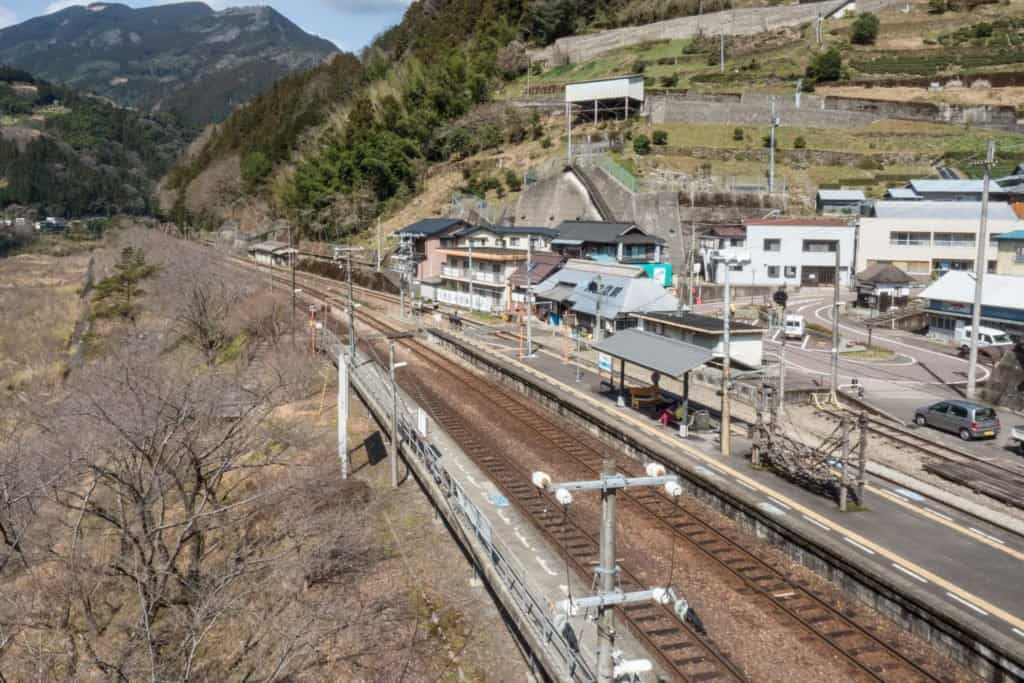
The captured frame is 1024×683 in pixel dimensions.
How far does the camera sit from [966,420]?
1978cm

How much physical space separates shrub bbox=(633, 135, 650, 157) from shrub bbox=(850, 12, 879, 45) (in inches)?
1412

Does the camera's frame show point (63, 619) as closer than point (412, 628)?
No

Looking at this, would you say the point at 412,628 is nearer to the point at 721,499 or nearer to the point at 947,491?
the point at 721,499

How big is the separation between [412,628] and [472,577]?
56.3 inches

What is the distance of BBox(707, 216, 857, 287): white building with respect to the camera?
1764 inches

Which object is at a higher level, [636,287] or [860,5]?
[860,5]

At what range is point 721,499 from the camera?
50.1 feet

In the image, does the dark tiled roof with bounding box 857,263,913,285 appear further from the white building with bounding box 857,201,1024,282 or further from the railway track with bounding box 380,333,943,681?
the railway track with bounding box 380,333,943,681

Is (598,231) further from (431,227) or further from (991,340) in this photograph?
(991,340)

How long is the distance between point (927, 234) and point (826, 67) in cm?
3074

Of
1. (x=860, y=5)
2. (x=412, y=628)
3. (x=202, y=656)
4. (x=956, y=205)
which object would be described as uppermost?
(x=860, y=5)

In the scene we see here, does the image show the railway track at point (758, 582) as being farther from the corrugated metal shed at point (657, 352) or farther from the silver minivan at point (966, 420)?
the silver minivan at point (966, 420)

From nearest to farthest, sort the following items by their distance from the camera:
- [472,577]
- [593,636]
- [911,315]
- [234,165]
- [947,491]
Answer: [593,636]
[472,577]
[947,491]
[911,315]
[234,165]

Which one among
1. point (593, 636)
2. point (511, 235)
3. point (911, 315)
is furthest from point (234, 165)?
point (593, 636)
